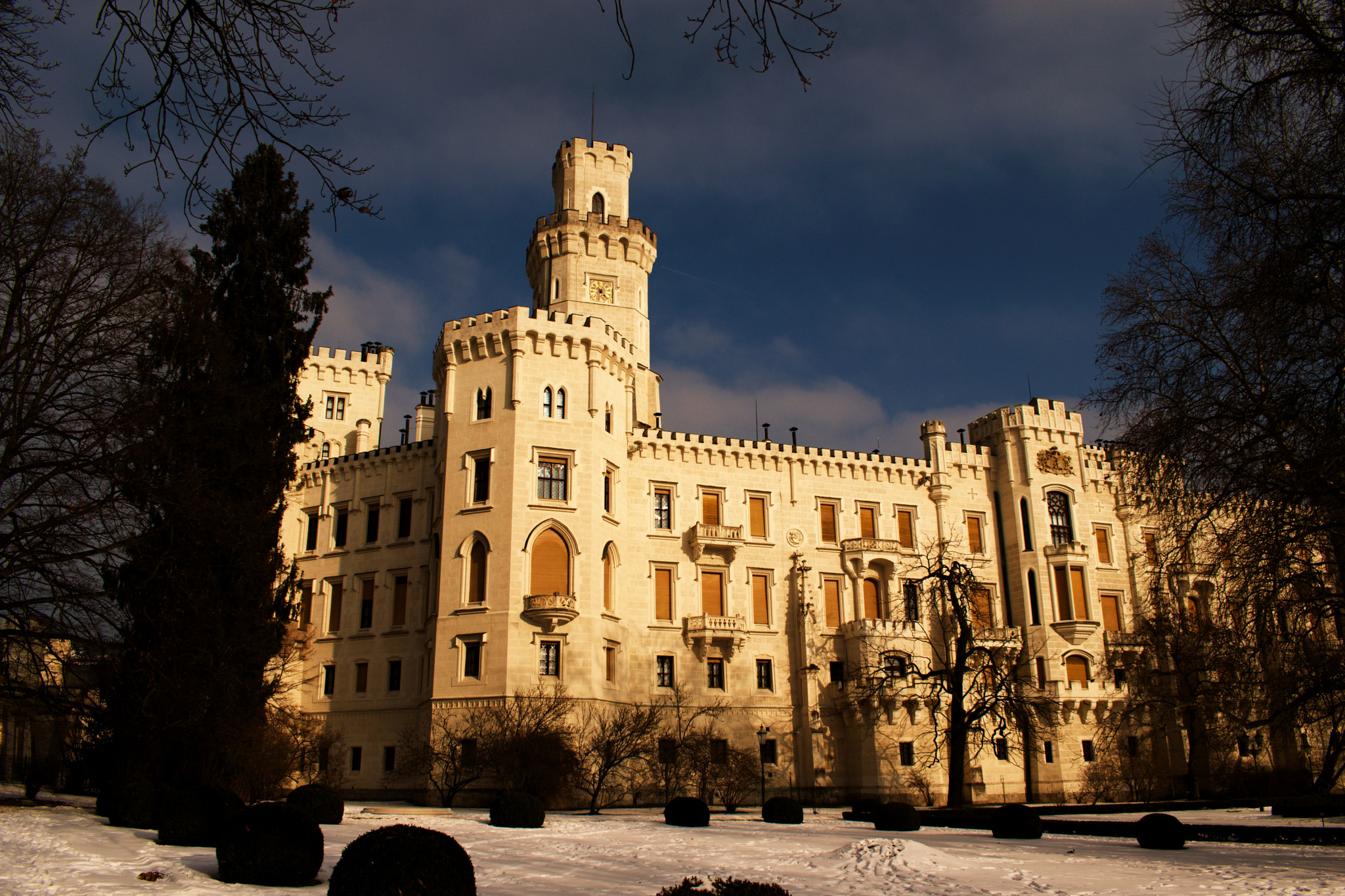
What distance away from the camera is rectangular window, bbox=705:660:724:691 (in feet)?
133

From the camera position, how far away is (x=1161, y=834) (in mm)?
19281

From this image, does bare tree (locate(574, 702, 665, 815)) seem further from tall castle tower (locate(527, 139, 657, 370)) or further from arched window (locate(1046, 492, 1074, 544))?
arched window (locate(1046, 492, 1074, 544))

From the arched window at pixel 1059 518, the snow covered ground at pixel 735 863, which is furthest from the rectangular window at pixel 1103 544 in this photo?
the snow covered ground at pixel 735 863

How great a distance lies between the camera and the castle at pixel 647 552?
37.3 m

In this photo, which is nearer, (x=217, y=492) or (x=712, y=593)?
(x=217, y=492)

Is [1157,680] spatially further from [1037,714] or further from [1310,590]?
[1310,590]

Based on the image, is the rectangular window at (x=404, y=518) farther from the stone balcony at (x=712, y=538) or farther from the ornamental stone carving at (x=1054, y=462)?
the ornamental stone carving at (x=1054, y=462)

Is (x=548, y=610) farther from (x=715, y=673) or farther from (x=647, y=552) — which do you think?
(x=715, y=673)

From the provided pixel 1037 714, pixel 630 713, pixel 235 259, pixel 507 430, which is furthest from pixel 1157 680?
pixel 235 259

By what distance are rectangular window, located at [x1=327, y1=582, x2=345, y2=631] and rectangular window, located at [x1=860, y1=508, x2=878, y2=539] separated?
23.5m

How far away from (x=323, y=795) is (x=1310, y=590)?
731 inches

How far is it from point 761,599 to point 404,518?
1605 cm

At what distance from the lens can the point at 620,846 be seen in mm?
19188

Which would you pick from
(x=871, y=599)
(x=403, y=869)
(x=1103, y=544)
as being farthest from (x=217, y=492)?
(x=1103, y=544)
